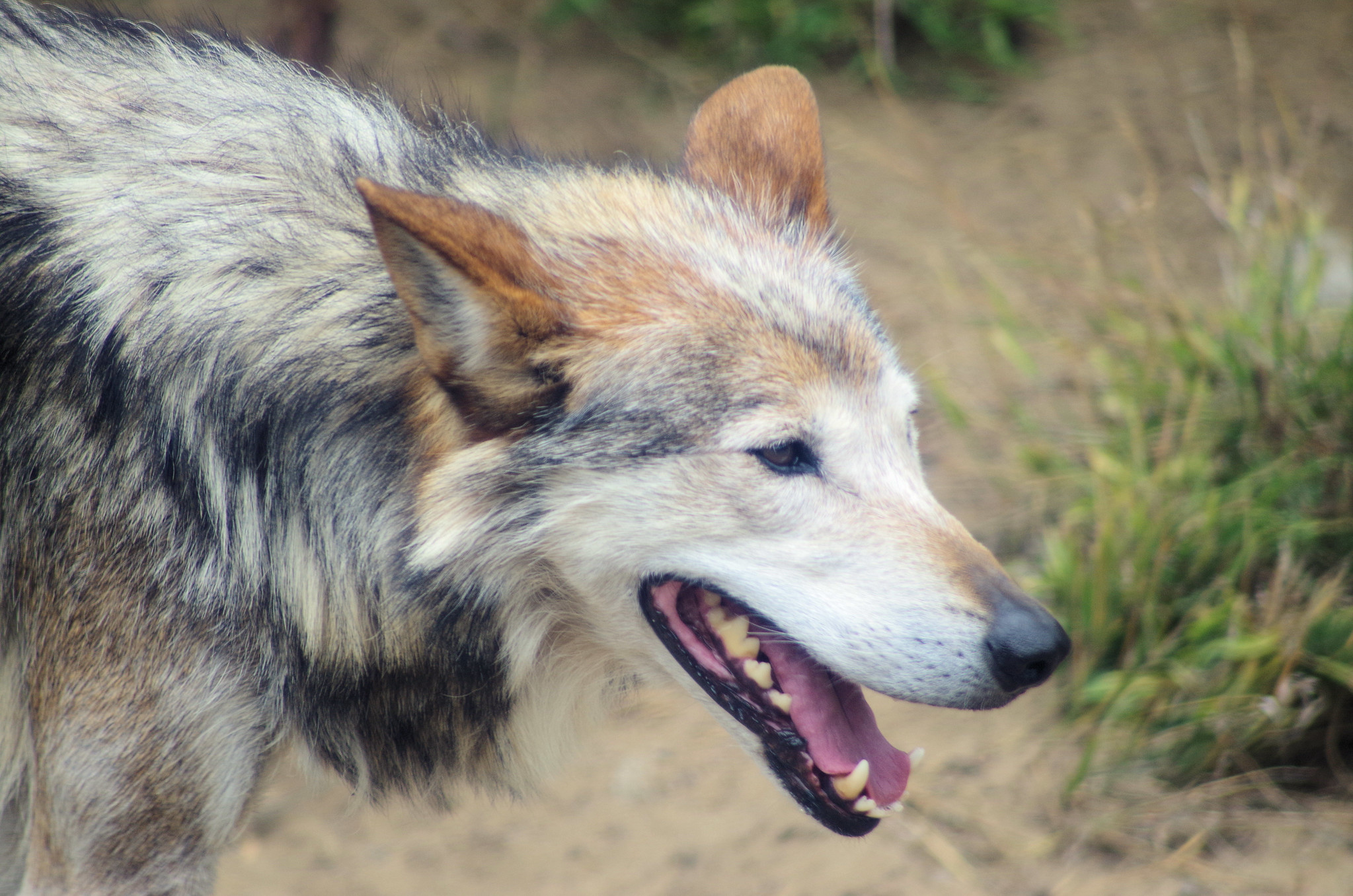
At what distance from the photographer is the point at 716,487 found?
2.05m

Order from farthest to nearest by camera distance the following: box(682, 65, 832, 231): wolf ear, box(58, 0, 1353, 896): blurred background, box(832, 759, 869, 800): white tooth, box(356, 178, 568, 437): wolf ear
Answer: box(58, 0, 1353, 896): blurred background → box(682, 65, 832, 231): wolf ear → box(832, 759, 869, 800): white tooth → box(356, 178, 568, 437): wolf ear

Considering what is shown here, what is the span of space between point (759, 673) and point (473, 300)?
2.91 ft

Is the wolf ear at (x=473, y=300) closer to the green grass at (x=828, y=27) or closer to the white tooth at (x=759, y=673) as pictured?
the white tooth at (x=759, y=673)

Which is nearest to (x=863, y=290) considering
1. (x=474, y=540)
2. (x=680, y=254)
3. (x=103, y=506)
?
(x=680, y=254)

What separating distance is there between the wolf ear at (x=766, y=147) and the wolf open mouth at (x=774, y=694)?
0.91 meters

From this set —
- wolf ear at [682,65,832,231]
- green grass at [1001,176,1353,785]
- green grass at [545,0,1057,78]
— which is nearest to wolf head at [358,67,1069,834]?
wolf ear at [682,65,832,231]

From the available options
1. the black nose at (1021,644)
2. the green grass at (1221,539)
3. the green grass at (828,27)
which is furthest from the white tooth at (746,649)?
the green grass at (828,27)

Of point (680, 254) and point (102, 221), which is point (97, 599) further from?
point (680, 254)

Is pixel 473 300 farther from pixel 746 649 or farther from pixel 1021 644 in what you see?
pixel 1021 644

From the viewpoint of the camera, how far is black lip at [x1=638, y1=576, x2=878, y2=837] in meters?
2.16

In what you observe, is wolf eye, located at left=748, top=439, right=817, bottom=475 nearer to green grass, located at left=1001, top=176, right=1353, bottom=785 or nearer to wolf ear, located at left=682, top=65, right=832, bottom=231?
wolf ear, located at left=682, top=65, right=832, bottom=231

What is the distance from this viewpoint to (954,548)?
2076 mm

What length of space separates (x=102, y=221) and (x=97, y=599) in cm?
72

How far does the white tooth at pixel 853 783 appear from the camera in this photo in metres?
2.14
